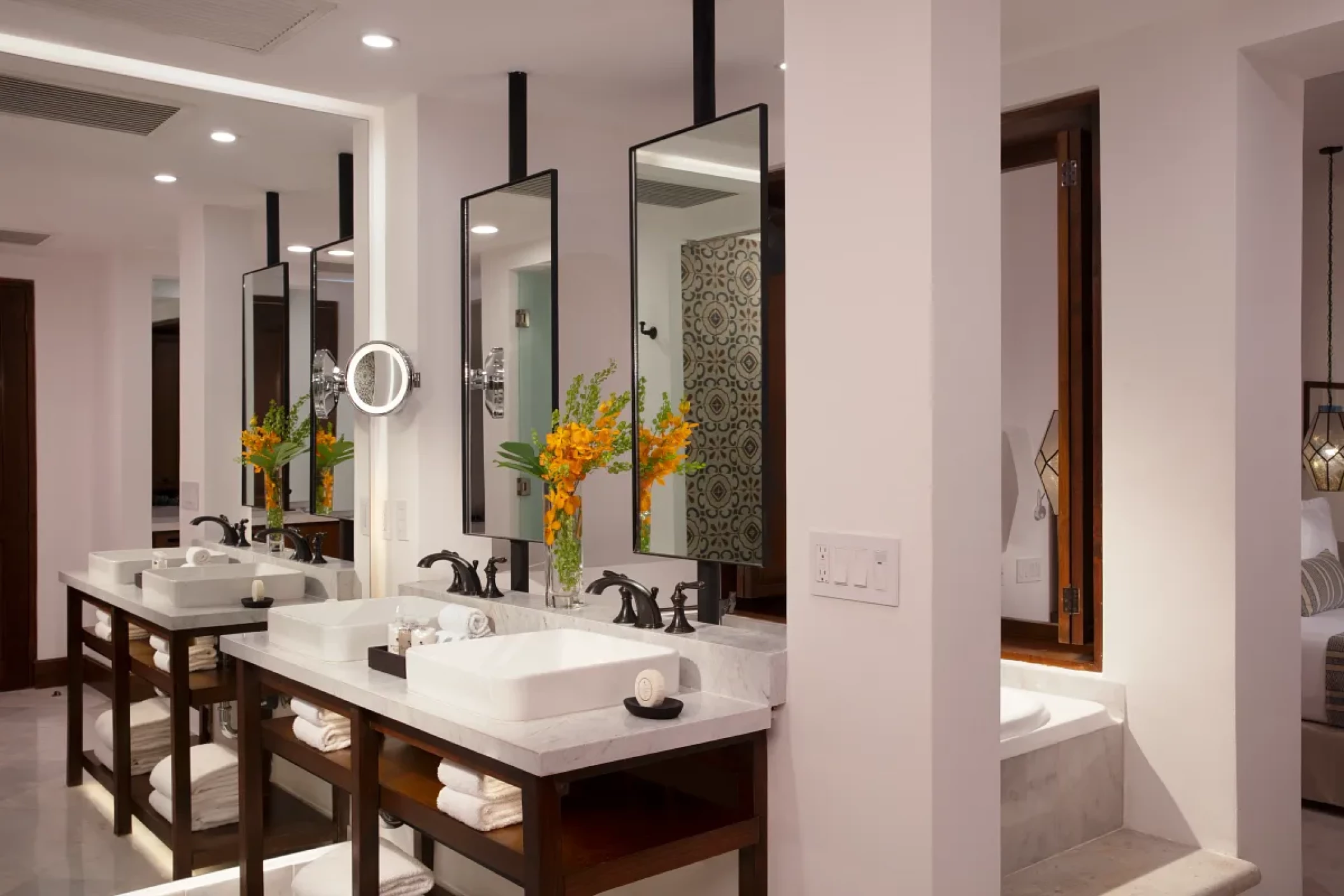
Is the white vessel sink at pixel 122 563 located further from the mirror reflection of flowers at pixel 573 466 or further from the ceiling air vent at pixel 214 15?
the ceiling air vent at pixel 214 15

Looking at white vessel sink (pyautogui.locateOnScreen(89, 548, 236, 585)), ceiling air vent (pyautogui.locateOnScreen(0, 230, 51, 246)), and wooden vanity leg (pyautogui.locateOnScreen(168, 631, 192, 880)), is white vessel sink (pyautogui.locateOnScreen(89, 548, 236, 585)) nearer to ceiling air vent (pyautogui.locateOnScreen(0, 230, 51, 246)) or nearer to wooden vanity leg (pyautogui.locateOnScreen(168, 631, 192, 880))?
wooden vanity leg (pyautogui.locateOnScreen(168, 631, 192, 880))

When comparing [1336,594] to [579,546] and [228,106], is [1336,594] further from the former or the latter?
[228,106]

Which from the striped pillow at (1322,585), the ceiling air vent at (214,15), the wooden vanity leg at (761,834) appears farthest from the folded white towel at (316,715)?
the striped pillow at (1322,585)

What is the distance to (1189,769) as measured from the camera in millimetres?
2715

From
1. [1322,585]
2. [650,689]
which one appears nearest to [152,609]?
[650,689]

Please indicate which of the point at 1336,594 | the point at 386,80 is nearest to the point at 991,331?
the point at 386,80

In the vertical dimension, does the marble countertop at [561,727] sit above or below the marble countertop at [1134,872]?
above

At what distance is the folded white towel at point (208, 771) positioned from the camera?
110 inches

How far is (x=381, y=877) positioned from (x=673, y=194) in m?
1.78

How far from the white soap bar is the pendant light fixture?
15.6ft

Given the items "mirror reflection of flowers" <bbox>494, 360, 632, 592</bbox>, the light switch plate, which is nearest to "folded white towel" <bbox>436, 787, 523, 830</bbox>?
the light switch plate

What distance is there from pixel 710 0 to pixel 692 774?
1810 mm

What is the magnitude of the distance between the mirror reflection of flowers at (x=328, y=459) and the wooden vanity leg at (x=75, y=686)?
30.1 inches

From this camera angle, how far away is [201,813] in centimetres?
283
